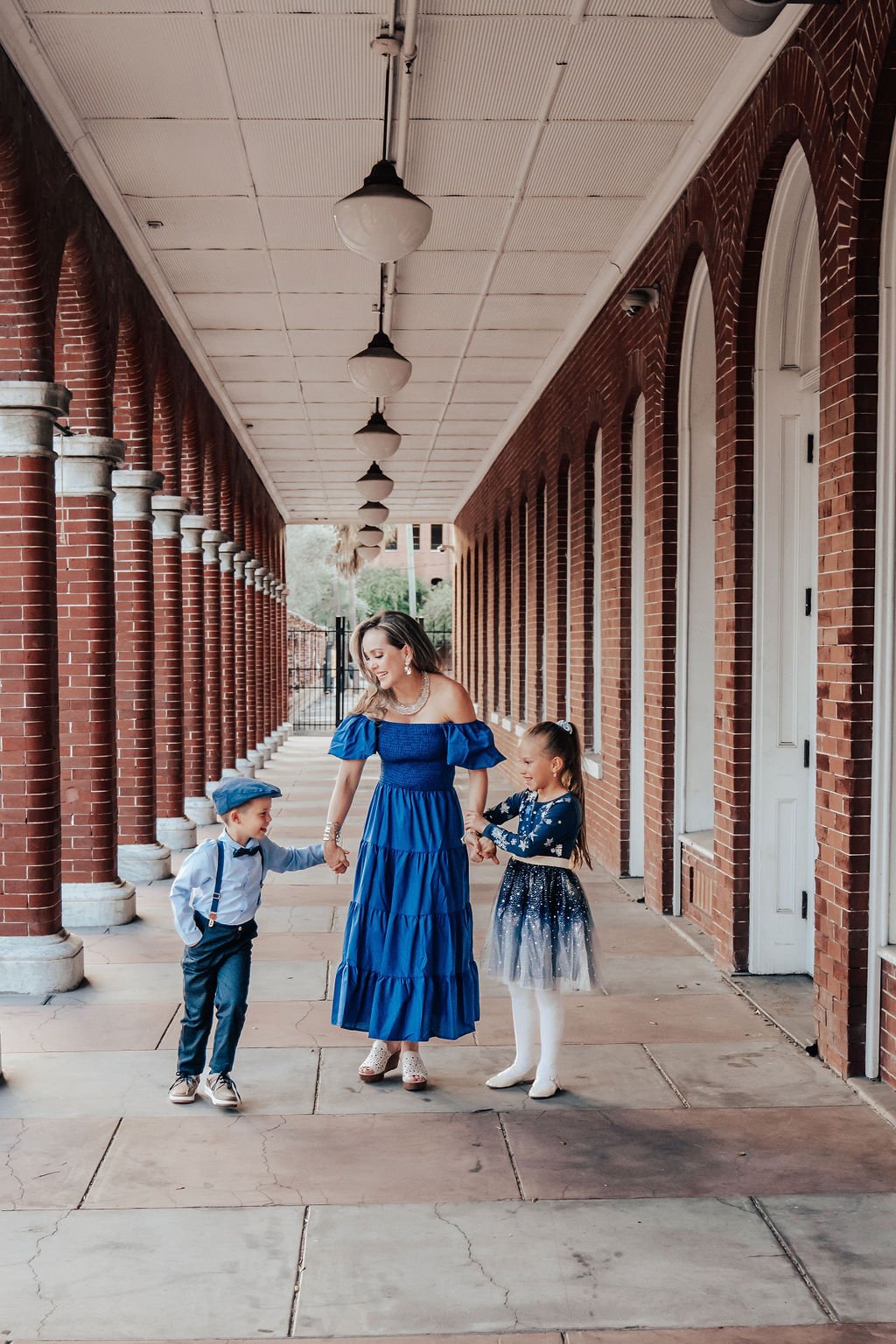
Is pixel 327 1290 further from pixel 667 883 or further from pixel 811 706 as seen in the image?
pixel 667 883

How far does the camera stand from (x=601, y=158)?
729cm

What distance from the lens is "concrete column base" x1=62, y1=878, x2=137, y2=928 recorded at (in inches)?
312

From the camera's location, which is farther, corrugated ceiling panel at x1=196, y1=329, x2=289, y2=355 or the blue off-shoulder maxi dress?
corrugated ceiling panel at x1=196, y1=329, x2=289, y2=355

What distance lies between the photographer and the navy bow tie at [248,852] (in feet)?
15.2

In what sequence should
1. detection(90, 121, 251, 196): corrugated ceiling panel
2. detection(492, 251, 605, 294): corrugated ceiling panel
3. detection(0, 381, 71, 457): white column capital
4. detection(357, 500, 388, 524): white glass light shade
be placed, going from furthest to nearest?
detection(357, 500, 388, 524): white glass light shade < detection(492, 251, 605, 294): corrugated ceiling panel < detection(90, 121, 251, 196): corrugated ceiling panel < detection(0, 381, 71, 457): white column capital

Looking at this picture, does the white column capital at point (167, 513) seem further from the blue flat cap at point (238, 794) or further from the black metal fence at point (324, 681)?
the blue flat cap at point (238, 794)

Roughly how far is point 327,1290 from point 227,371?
10518 mm

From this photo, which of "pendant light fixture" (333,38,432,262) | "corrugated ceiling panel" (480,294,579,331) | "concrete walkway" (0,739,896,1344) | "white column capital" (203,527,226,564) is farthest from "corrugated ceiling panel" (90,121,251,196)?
"white column capital" (203,527,226,564)

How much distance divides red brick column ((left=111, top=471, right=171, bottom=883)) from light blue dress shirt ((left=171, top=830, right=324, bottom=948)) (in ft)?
16.0

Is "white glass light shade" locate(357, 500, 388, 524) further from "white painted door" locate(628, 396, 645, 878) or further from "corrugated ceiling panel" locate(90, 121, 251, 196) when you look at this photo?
"corrugated ceiling panel" locate(90, 121, 251, 196)

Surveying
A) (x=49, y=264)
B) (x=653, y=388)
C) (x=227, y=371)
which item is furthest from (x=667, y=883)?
(x=227, y=371)

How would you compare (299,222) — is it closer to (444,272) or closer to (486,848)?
(444,272)

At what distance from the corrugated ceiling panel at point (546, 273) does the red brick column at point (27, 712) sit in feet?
12.8

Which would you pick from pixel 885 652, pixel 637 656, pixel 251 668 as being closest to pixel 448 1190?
pixel 885 652
